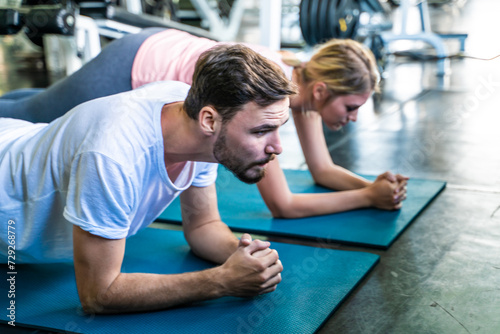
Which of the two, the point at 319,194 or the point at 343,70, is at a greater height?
the point at 343,70

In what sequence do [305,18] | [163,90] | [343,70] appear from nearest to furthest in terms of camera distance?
[163,90], [343,70], [305,18]

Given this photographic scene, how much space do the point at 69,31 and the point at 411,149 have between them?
2.16m

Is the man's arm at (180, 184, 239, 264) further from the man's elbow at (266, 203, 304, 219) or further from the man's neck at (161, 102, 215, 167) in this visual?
the man's elbow at (266, 203, 304, 219)

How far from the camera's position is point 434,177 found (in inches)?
104

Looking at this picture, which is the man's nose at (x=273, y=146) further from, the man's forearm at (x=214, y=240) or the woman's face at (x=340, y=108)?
the woman's face at (x=340, y=108)

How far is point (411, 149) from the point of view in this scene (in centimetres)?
312

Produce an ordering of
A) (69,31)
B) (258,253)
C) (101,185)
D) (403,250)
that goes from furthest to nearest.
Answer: (69,31), (403,250), (258,253), (101,185)

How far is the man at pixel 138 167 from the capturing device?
4.00 feet

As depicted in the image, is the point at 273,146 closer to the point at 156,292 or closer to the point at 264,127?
the point at 264,127

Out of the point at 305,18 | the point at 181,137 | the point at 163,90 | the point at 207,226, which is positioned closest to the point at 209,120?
the point at 181,137

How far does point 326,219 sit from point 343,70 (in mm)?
565

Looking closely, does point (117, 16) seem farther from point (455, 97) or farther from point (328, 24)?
point (455, 97)

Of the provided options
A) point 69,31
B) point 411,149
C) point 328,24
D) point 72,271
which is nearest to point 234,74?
point 72,271

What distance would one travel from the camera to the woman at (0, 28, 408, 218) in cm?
197
